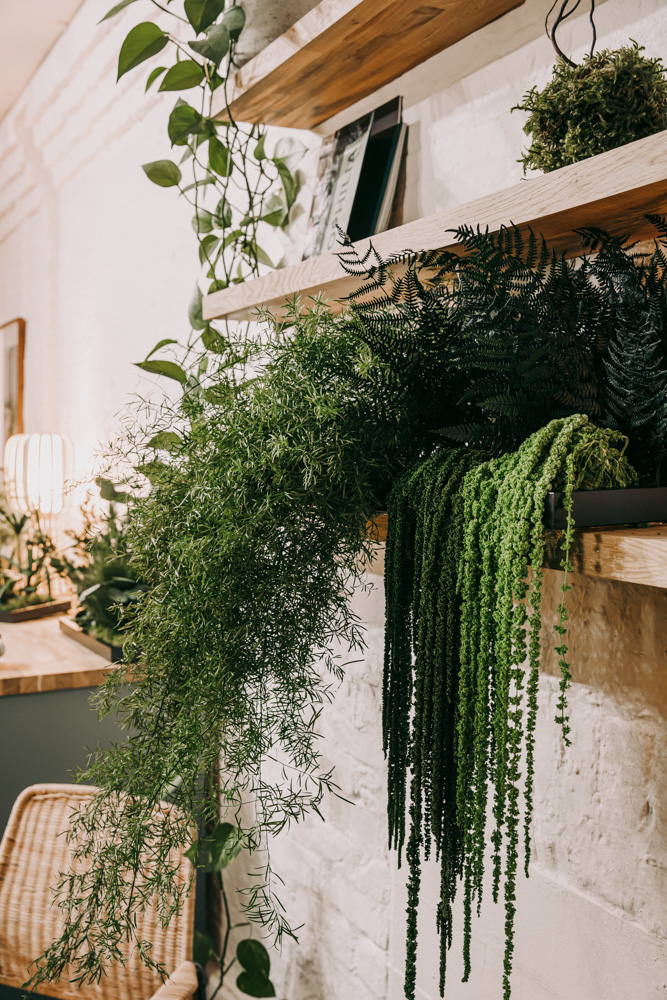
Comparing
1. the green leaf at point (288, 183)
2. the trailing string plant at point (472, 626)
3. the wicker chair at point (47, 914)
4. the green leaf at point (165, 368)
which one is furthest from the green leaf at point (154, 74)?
the wicker chair at point (47, 914)

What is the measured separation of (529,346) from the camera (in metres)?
0.62

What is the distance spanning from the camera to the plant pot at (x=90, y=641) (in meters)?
1.78

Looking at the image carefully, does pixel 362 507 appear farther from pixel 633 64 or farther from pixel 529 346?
pixel 633 64

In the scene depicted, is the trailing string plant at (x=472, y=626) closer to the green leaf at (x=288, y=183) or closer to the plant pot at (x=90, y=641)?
the green leaf at (x=288, y=183)

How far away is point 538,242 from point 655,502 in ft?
1.03

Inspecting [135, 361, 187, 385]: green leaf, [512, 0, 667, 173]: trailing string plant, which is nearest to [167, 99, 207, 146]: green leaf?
[135, 361, 187, 385]: green leaf

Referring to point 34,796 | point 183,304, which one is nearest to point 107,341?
point 183,304

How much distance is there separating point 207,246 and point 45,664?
1.08 meters

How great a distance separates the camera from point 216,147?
141 cm

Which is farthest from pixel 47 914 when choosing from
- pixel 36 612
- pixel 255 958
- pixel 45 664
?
pixel 36 612

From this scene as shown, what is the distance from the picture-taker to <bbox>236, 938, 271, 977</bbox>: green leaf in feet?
4.94

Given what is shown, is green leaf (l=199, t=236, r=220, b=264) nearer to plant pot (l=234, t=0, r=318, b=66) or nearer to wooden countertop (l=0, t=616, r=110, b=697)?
plant pot (l=234, t=0, r=318, b=66)

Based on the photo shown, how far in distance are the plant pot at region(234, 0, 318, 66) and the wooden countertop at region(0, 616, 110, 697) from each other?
1225 mm

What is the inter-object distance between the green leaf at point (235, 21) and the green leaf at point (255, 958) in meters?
1.62
